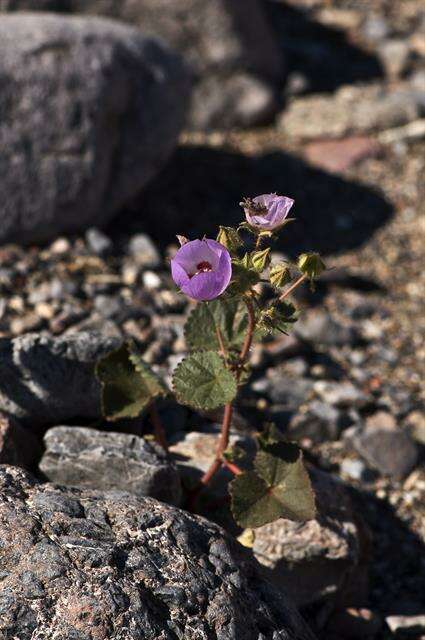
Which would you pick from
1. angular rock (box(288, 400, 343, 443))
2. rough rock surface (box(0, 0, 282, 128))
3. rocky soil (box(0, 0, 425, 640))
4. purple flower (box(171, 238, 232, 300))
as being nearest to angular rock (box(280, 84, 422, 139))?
rocky soil (box(0, 0, 425, 640))

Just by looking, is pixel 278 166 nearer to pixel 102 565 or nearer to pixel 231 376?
pixel 231 376

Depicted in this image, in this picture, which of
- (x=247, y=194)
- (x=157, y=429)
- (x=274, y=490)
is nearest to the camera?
(x=274, y=490)

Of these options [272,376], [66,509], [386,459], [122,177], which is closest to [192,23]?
[122,177]

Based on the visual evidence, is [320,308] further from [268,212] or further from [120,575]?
[120,575]

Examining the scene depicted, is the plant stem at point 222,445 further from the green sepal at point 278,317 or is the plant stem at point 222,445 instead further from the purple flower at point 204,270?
the purple flower at point 204,270

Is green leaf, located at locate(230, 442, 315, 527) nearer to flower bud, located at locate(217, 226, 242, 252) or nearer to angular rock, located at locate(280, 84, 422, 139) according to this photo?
flower bud, located at locate(217, 226, 242, 252)

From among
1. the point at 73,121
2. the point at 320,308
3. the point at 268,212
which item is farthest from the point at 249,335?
the point at 73,121
